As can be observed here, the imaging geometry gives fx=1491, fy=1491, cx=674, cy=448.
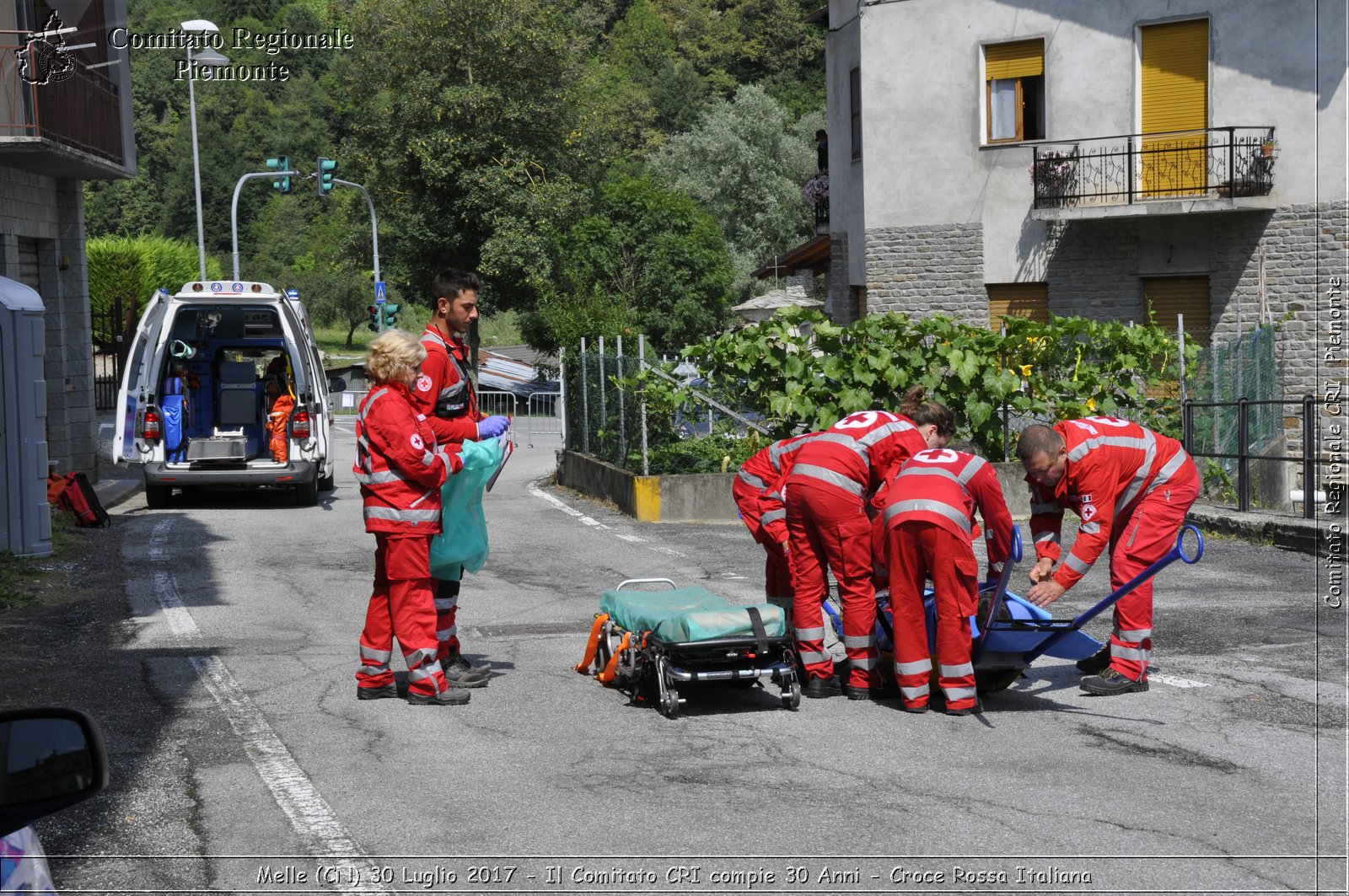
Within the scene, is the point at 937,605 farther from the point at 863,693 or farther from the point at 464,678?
the point at 464,678

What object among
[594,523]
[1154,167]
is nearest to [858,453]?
[594,523]

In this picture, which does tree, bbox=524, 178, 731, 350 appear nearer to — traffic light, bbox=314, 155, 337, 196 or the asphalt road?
traffic light, bbox=314, 155, 337, 196

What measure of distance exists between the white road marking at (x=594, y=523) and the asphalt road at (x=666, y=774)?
3.32 meters

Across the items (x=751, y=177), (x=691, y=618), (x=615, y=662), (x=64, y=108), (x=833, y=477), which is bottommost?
(x=615, y=662)

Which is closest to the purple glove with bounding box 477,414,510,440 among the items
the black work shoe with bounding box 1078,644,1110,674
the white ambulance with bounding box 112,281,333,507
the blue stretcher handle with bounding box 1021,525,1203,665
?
the blue stretcher handle with bounding box 1021,525,1203,665

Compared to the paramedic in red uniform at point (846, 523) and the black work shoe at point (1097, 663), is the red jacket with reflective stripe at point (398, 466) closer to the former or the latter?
the paramedic in red uniform at point (846, 523)

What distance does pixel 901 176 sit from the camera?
2498cm

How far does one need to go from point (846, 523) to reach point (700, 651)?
991mm

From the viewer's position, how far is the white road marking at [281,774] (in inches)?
198

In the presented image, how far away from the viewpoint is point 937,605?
7016 millimetres

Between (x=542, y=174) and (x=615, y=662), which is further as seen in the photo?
(x=542, y=174)

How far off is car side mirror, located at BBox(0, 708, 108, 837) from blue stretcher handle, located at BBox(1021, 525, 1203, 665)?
17.6 feet

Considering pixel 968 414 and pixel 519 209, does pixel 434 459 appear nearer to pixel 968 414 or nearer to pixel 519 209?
pixel 968 414

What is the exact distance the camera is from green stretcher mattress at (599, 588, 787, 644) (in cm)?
706
